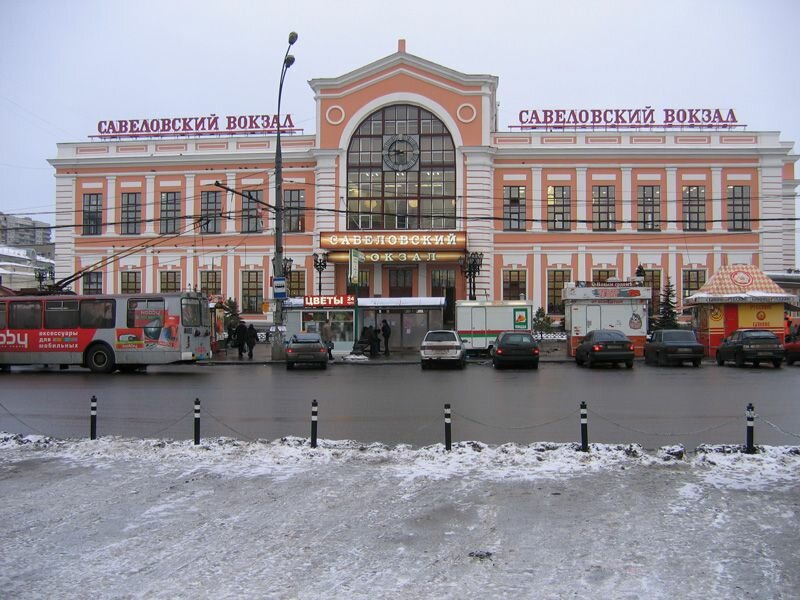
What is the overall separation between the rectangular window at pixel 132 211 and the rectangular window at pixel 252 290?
9.29 metres

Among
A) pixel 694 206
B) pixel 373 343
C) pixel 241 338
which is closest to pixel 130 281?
pixel 241 338

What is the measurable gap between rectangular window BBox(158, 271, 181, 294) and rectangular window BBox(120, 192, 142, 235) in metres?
3.88

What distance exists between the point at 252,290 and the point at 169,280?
6.58 meters

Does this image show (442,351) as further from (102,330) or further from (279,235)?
(102,330)

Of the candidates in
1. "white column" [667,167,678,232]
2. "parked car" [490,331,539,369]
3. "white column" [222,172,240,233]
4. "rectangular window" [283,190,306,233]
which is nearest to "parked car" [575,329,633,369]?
"parked car" [490,331,539,369]

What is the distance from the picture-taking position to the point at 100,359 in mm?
26438

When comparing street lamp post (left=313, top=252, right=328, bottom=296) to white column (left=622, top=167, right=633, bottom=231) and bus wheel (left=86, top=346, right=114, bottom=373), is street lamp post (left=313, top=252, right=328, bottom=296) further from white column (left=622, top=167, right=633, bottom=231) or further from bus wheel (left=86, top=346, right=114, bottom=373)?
white column (left=622, top=167, right=633, bottom=231)

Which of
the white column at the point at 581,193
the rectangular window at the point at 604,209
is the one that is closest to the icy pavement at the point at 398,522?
the white column at the point at 581,193

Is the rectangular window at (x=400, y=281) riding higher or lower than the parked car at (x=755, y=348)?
higher

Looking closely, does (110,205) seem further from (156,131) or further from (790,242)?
(790,242)

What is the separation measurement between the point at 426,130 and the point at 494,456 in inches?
1705

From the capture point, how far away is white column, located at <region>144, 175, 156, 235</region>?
52875 millimetres

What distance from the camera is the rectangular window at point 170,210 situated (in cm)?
5275

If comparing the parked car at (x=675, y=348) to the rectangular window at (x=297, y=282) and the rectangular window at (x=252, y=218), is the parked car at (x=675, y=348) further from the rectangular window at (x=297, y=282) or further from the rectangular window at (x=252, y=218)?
the rectangular window at (x=252, y=218)
